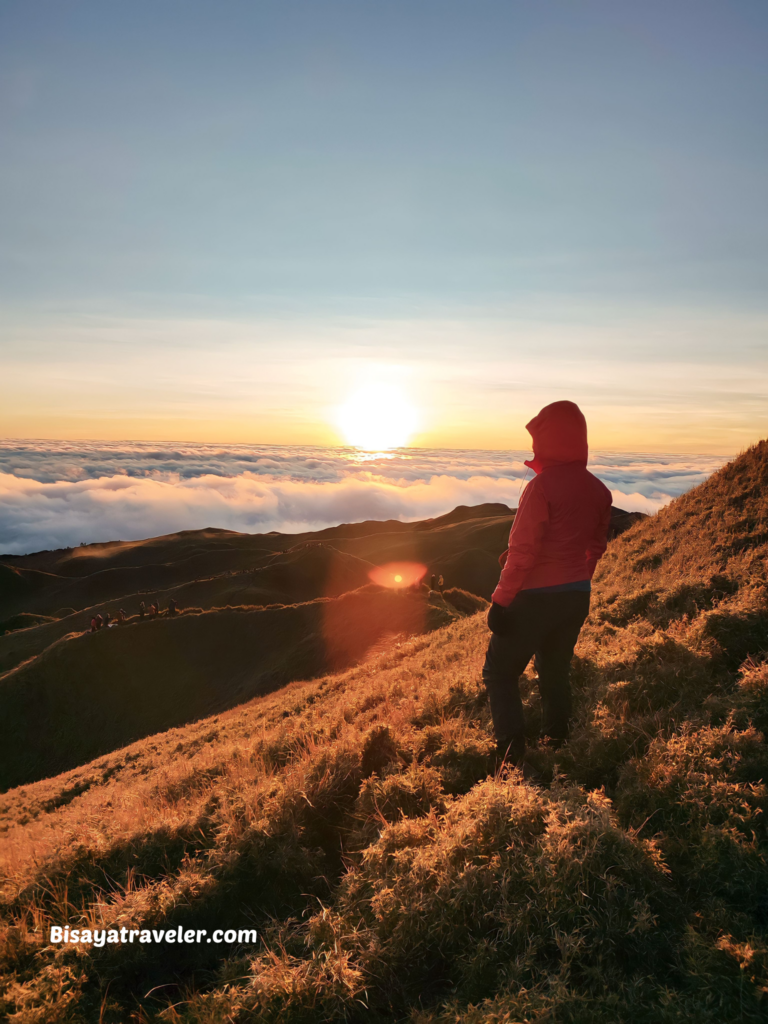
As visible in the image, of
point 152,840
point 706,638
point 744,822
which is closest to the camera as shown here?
point 744,822

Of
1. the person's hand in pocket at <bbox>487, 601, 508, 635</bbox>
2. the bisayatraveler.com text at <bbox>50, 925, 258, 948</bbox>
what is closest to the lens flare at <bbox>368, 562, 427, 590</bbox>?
the person's hand in pocket at <bbox>487, 601, 508, 635</bbox>

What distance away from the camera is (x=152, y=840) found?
4.81m

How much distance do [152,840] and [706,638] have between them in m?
6.03

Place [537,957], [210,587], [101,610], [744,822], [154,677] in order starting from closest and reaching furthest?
[537,957], [744,822], [154,677], [101,610], [210,587]

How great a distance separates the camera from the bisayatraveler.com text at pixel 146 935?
148 inches

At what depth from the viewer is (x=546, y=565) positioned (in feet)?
15.6

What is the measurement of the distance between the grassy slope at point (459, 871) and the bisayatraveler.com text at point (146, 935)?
0.07m

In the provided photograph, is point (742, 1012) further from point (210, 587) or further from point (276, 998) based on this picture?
point (210, 587)

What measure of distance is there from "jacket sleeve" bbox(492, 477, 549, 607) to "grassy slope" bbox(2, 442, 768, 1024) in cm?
157

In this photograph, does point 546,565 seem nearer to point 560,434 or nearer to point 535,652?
point 535,652

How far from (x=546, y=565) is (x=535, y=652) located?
90 centimetres

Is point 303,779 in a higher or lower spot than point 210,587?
higher

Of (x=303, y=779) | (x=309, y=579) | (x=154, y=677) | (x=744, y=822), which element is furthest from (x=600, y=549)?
(x=309, y=579)

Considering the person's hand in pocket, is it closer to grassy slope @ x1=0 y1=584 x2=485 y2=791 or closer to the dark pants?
the dark pants
